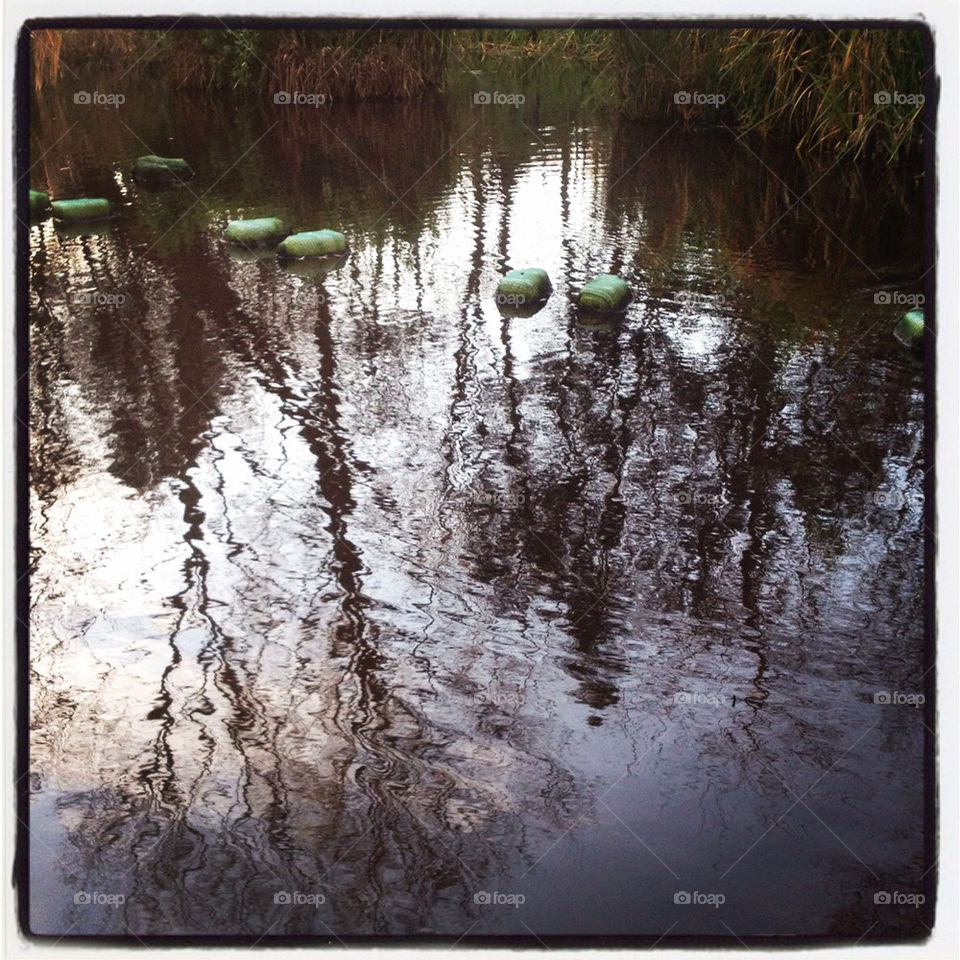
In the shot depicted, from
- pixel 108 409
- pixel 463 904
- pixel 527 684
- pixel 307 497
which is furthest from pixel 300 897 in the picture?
pixel 108 409

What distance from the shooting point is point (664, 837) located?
1.58 metres

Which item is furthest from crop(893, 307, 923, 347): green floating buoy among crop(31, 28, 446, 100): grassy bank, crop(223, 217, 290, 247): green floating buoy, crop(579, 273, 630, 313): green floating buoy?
crop(223, 217, 290, 247): green floating buoy

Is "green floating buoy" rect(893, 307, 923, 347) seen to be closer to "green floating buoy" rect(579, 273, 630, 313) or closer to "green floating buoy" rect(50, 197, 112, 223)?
"green floating buoy" rect(579, 273, 630, 313)

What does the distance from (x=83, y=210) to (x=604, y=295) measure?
5.09 feet

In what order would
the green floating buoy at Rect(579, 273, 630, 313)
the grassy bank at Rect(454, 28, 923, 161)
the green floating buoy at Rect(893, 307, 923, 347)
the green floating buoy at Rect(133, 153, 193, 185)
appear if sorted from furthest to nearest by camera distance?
1. the green floating buoy at Rect(133, 153, 193, 185)
2. the green floating buoy at Rect(579, 273, 630, 313)
3. the green floating buoy at Rect(893, 307, 923, 347)
4. the grassy bank at Rect(454, 28, 923, 161)

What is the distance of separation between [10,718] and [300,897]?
52cm

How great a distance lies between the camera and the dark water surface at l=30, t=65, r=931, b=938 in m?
1.56

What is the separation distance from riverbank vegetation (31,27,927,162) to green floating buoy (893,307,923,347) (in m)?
0.40

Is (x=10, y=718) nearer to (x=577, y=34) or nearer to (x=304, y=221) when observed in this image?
(x=577, y=34)

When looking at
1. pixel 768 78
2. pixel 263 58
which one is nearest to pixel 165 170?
pixel 263 58

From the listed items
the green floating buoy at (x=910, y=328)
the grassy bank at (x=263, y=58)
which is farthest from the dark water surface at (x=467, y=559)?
the grassy bank at (x=263, y=58)

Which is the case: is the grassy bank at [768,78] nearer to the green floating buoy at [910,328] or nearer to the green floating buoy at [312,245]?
the green floating buoy at [910,328]

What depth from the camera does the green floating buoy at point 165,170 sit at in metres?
3.52

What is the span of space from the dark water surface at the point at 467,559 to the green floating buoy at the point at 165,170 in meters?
Answer: 0.08
